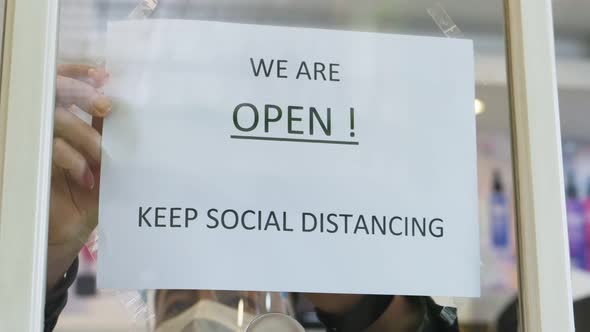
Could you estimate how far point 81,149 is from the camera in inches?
16.9

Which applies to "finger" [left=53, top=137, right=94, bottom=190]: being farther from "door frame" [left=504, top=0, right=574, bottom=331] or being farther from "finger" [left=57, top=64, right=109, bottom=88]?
"door frame" [left=504, top=0, right=574, bottom=331]

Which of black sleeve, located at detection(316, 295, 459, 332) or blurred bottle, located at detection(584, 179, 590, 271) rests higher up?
blurred bottle, located at detection(584, 179, 590, 271)

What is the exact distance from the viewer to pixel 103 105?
0.44 metres

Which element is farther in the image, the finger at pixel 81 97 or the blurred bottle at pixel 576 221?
the blurred bottle at pixel 576 221

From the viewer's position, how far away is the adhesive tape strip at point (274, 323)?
0.45m

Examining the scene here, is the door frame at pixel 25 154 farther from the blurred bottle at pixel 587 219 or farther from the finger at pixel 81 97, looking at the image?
the blurred bottle at pixel 587 219

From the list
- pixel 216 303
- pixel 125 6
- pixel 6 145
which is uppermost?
pixel 125 6

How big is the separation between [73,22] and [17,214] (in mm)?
136

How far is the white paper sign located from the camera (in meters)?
0.43

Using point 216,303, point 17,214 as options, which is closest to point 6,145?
point 17,214

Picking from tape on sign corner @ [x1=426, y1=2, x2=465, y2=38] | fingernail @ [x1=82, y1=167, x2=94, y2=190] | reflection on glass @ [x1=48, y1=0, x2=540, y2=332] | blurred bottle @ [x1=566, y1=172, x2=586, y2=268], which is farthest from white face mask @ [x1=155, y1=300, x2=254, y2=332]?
blurred bottle @ [x1=566, y1=172, x2=586, y2=268]

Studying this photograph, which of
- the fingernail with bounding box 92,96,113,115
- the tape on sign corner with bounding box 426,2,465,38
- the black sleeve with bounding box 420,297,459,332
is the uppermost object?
the tape on sign corner with bounding box 426,2,465,38

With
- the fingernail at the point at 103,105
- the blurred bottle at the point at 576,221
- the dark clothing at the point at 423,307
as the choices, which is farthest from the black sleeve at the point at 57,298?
the blurred bottle at the point at 576,221

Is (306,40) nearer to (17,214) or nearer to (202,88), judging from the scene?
(202,88)
